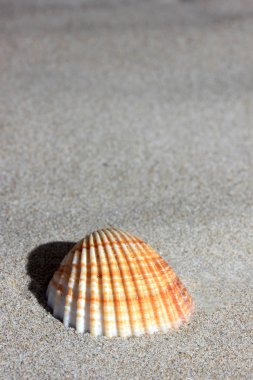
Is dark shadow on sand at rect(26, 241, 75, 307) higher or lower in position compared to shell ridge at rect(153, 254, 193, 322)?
higher

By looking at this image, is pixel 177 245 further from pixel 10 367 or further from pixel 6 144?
pixel 6 144

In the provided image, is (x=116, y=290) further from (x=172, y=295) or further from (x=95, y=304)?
(x=172, y=295)

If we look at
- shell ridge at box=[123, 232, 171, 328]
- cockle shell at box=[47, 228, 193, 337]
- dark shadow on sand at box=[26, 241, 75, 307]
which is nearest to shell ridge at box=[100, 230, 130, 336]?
A: cockle shell at box=[47, 228, 193, 337]

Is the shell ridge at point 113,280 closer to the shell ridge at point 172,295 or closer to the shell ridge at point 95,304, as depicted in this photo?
the shell ridge at point 95,304

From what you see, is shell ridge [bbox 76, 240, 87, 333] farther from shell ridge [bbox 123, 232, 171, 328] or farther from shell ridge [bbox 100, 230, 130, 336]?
shell ridge [bbox 123, 232, 171, 328]

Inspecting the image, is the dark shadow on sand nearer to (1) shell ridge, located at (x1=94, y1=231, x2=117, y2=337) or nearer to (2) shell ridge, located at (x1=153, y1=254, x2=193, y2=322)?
(1) shell ridge, located at (x1=94, y1=231, x2=117, y2=337)

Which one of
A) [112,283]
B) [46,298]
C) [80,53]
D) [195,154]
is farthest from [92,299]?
[80,53]

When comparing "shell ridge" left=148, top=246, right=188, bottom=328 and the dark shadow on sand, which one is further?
the dark shadow on sand

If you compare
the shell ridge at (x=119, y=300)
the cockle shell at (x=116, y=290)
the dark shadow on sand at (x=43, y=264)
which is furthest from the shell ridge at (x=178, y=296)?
the dark shadow on sand at (x=43, y=264)
